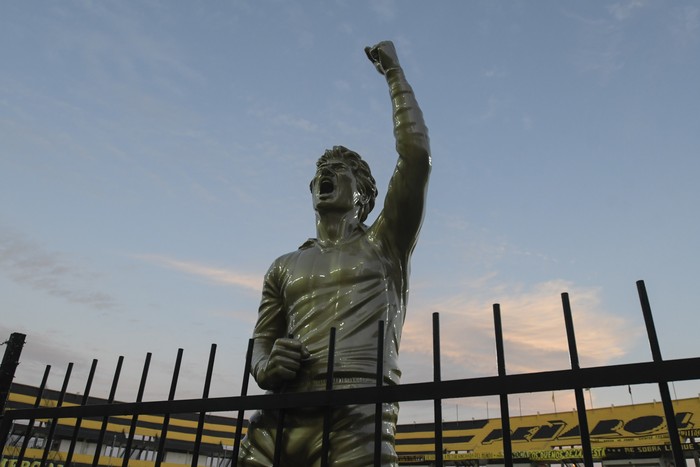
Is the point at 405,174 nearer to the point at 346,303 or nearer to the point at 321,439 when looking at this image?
the point at 346,303

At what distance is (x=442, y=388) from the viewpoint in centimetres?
168

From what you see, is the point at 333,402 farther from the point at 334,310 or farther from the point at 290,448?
the point at 334,310

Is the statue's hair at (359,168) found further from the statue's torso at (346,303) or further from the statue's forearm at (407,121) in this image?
the statue's forearm at (407,121)

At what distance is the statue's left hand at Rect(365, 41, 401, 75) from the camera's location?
2.97 m

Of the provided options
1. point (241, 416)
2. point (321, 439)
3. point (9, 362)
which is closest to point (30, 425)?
point (9, 362)

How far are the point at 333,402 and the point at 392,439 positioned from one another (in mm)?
554

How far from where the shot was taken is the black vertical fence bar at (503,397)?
4.86 feet

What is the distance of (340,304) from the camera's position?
8.42 feet

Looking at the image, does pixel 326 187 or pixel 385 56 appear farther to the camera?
pixel 326 187

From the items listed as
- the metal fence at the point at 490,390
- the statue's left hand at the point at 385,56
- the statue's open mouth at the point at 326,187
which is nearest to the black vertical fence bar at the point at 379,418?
the metal fence at the point at 490,390

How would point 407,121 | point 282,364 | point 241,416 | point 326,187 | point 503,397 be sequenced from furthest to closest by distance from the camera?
1. point 326,187
2. point 407,121
3. point 282,364
4. point 241,416
5. point 503,397

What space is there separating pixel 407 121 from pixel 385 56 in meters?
0.54

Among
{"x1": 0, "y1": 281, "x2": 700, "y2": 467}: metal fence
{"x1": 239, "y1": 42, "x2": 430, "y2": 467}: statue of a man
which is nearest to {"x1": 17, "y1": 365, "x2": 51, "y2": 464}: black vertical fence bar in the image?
{"x1": 0, "y1": 281, "x2": 700, "y2": 467}: metal fence

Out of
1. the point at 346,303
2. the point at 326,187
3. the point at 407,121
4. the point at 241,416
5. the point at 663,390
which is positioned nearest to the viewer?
the point at 663,390
